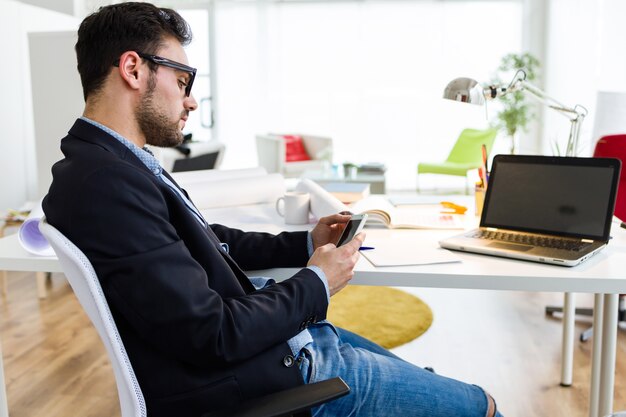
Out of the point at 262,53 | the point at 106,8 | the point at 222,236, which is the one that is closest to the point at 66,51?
the point at 222,236

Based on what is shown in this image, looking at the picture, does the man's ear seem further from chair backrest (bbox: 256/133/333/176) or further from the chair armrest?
chair backrest (bbox: 256/133/333/176)

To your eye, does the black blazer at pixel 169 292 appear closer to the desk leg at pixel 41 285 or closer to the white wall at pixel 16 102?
the desk leg at pixel 41 285

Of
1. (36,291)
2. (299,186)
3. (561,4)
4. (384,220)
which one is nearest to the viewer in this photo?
(384,220)

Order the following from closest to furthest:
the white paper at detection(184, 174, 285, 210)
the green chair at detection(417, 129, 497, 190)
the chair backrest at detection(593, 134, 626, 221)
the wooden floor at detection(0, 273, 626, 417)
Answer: the white paper at detection(184, 174, 285, 210) < the wooden floor at detection(0, 273, 626, 417) < the chair backrest at detection(593, 134, 626, 221) < the green chair at detection(417, 129, 497, 190)

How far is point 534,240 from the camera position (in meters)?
1.78

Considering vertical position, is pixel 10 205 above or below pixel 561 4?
below

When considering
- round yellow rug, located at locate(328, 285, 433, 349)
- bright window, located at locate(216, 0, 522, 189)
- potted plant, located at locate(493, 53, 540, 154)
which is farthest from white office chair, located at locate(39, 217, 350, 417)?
bright window, located at locate(216, 0, 522, 189)

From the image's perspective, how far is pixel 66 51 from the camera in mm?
3402

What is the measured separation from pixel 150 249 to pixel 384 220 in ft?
3.70

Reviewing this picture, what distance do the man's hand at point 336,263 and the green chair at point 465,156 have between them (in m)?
6.05

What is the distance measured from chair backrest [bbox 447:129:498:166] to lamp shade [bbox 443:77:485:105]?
18.2ft

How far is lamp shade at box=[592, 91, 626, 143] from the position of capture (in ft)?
12.4

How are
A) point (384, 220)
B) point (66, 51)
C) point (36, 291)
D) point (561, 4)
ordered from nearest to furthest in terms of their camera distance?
point (384, 220) → point (66, 51) → point (36, 291) → point (561, 4)

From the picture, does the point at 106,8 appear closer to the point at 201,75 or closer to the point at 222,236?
the point at 222,236
